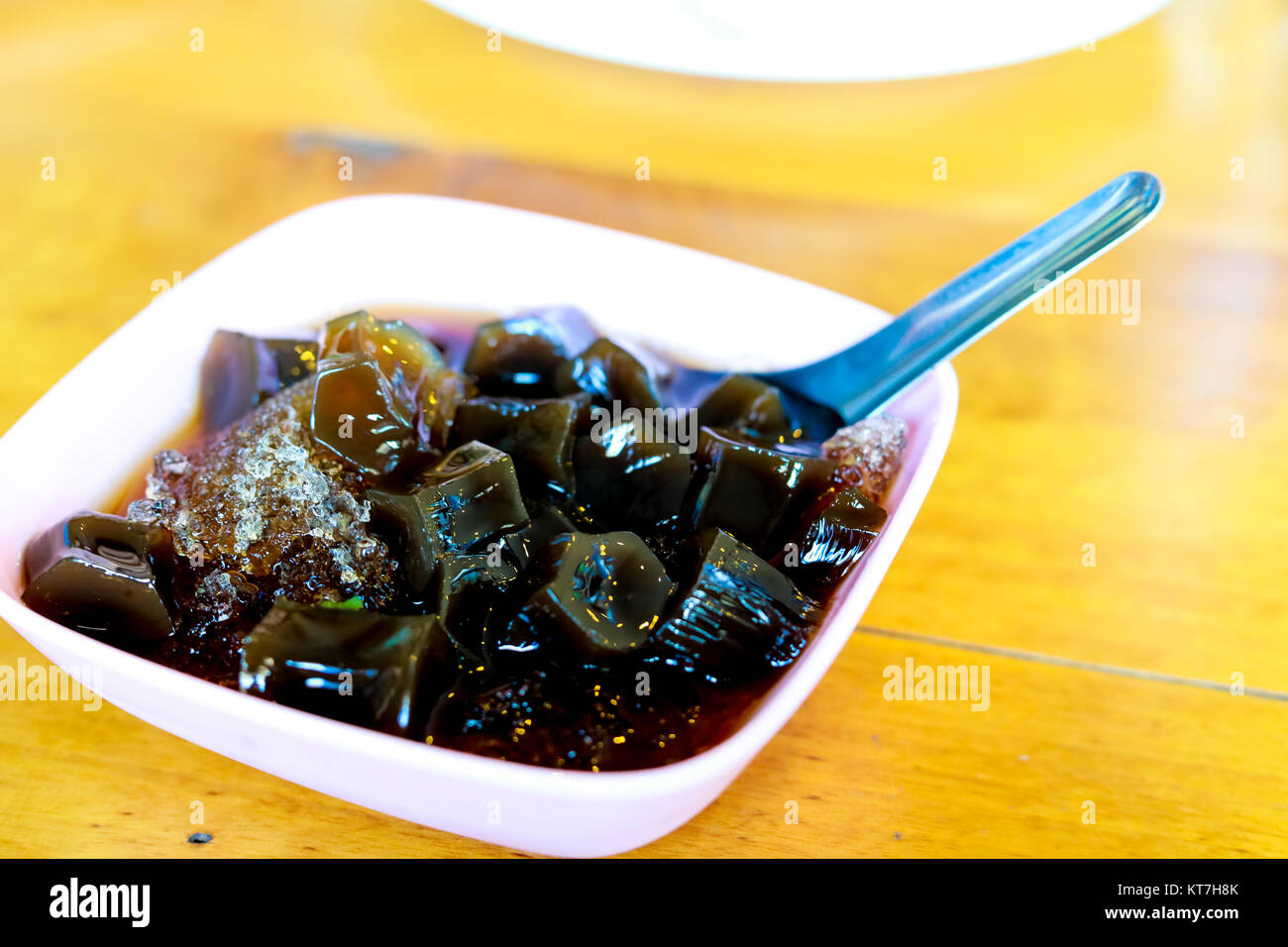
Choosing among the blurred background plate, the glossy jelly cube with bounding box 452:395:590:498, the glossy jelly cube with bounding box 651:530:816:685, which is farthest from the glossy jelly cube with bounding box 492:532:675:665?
the blurred background plate

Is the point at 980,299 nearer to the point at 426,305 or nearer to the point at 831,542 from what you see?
the point at 831,542

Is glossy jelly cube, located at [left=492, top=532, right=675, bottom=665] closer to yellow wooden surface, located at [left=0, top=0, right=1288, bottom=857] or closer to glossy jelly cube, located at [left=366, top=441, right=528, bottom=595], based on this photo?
glossy jelly cube, located at [left=366, top=441, right=528, bottom=595]

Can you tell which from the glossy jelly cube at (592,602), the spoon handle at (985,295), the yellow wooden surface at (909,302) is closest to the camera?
the glossy jelly cube at (592,602)

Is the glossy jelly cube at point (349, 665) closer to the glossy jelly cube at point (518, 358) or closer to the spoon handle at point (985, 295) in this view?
the glossy jelly cube at point (518, 358)

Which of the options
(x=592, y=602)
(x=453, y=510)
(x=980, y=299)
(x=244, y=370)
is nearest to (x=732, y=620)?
(x=592, y=602)

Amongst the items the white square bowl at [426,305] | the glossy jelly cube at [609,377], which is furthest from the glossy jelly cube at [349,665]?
the glossy jelly cube at [609,377]

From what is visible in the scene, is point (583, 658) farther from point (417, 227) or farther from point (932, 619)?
point (417, 227)
